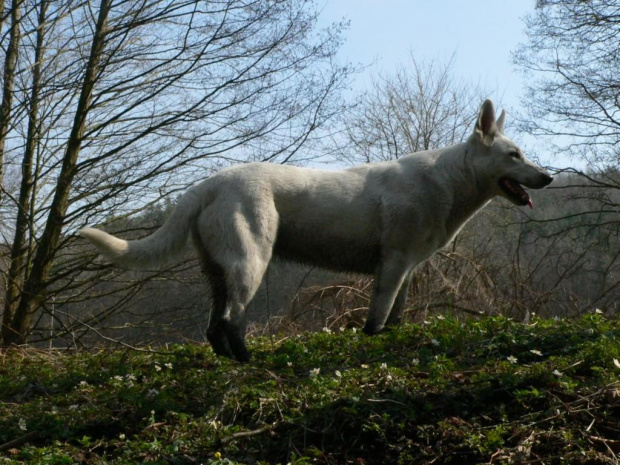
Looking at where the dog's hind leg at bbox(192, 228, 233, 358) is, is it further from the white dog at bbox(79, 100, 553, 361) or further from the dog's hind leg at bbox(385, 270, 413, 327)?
the dog's hind leg at bbox(385, 270, 413, 327)

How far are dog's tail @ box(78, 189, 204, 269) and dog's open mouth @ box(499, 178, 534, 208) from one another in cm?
288

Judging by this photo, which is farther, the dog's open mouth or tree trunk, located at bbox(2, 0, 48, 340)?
tree trunk, located at bbox(2, 0, 48, 340)

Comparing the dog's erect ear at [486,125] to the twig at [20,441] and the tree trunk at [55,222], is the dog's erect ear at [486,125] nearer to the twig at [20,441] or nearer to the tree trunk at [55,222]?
the tree trunk at [55,222]

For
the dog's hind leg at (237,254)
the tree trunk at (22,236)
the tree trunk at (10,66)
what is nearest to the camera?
the dog's hind leg at (237,254)

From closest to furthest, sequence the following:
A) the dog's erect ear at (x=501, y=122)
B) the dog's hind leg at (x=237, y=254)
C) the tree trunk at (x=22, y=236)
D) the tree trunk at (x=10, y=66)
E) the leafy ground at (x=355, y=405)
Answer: the leafy ground at (x=355, y=405) < the dog's hind leg at (x=237, y=254) < the dog's erect ear at (x=501, y=122) < the tree trunk at (x=10, y=66) < the tree trunk at (x=22, y=236)

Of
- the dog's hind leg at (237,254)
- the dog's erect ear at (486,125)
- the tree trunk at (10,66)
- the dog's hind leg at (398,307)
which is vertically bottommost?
the dog's hind leg at (398,307)

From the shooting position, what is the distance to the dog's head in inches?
260

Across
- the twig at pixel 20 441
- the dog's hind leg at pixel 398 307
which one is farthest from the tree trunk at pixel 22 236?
the twig at pixel 20 441

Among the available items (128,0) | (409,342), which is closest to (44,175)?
(128,0)

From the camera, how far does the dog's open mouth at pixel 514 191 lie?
21.7ft

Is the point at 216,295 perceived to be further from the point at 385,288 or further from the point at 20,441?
the point at 20,441

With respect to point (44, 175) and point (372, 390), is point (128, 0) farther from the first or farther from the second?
point (372, 390)

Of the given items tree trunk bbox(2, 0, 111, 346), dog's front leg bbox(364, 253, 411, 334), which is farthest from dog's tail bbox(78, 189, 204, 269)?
tree trunk bbox(2, 0, 111, 346)

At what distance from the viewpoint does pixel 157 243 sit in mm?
5734
